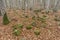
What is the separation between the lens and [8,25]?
12516 millimetres

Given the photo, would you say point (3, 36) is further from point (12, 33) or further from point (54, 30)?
point (54, 30)

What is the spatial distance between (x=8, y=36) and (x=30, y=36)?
1824 mm

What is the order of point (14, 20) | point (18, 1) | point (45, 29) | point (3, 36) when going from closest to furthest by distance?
point (3, 36) < point (45, 29) < point (14, 20) < point (18, 1)

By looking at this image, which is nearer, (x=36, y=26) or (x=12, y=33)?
(x=12, y=33)

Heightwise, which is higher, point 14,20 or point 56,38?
point 14,20

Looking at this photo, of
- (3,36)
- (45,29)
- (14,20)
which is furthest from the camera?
(14,20)

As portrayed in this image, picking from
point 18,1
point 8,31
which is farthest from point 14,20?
point 18,1

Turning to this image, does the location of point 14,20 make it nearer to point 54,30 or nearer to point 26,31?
point 26,31

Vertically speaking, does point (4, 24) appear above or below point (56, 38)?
above

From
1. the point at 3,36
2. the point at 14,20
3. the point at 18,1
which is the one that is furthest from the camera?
the point at 18,1

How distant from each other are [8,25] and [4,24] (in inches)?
15.5

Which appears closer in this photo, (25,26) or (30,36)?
(30,36)

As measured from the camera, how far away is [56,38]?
11.6 metres

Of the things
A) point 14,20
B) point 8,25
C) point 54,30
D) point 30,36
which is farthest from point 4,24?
point 54,30
